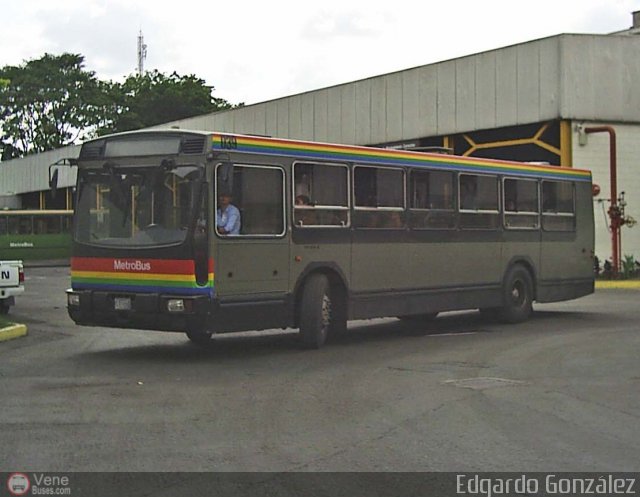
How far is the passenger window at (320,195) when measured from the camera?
1427 centimetres

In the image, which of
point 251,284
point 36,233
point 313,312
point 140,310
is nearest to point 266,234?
point 251,284

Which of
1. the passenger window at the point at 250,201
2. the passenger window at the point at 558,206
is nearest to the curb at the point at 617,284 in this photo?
the passenger window at the point at 558,206

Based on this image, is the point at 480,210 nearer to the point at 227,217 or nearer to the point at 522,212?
the point at 522,212

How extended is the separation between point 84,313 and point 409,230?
530cm

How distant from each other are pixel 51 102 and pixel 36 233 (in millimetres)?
38737

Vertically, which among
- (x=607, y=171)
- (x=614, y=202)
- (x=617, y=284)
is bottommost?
(x=617, y=284)

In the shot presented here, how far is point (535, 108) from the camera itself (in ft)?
106

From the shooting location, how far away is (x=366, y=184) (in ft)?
50.6

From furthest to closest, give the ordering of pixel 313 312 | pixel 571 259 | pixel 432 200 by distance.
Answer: pixel 571 259 → pixel 432 200 → pixel 313 312

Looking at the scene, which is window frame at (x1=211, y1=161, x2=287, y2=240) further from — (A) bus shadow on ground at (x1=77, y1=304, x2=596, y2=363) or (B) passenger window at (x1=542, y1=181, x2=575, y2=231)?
(B) passenger window at (x1=542, y1=181, x2=575, y2=231)

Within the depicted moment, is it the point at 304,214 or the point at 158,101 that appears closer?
the point at 304,214

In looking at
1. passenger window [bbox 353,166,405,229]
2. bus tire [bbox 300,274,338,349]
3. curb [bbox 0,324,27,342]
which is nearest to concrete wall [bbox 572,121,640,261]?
passenger window [bbox 353,166,405,229]

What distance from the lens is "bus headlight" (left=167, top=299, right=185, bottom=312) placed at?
12883 mm

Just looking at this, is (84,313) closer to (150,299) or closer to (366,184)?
(150,299)
